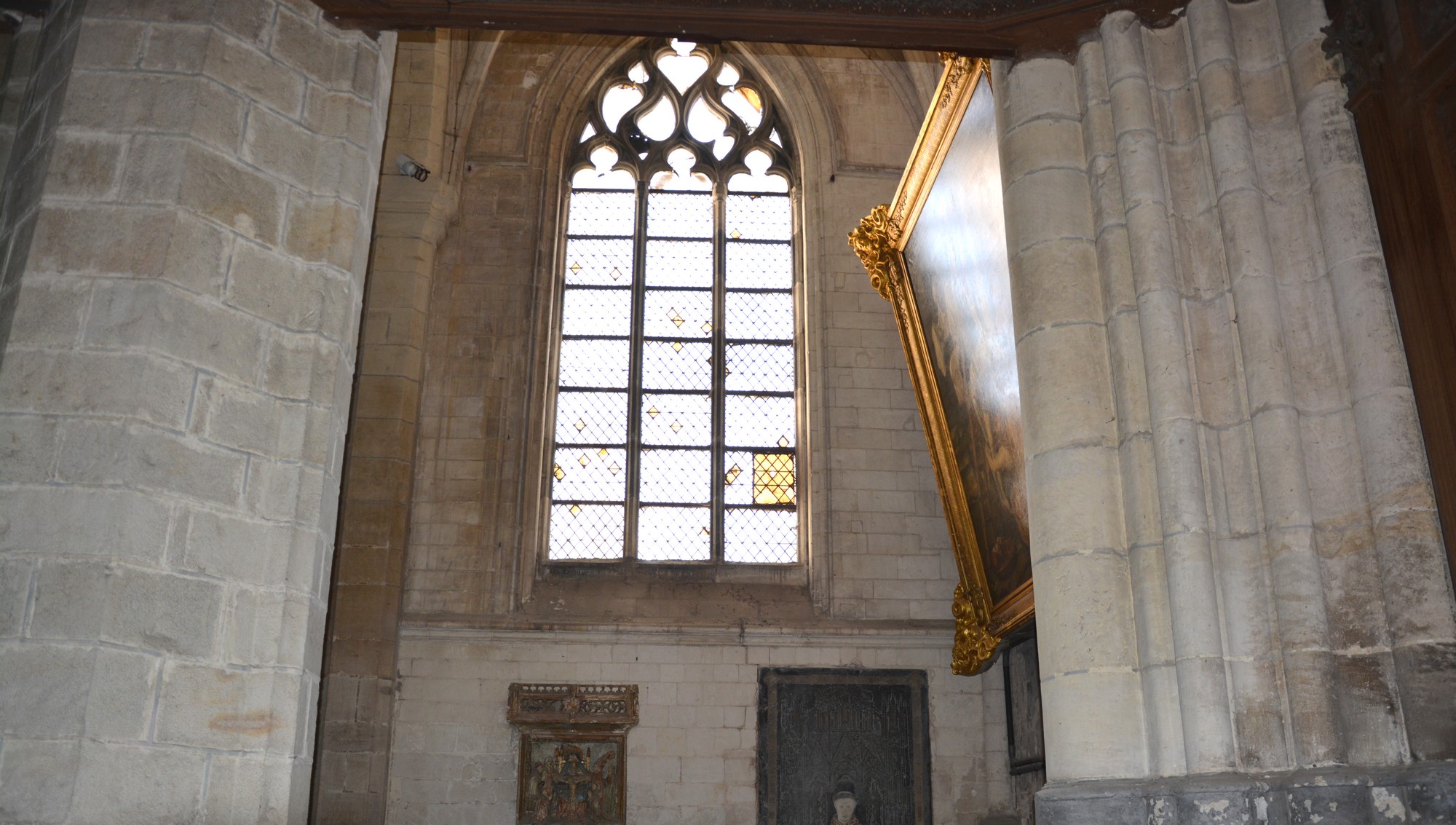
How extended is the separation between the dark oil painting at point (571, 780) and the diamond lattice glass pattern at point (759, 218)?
4.16 meters

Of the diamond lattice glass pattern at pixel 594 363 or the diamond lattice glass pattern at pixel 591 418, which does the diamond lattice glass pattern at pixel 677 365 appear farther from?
the diamond lattice glass pattern at pixel 591 418

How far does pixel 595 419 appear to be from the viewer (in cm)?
956

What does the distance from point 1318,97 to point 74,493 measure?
12.2 feet

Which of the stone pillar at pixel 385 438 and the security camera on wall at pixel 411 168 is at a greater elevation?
the security camera on wall at pixel 411 168

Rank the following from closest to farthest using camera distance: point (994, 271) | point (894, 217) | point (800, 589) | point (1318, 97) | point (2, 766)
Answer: point (2, 766)
point (1318, 97)
point (994, 271)
point (894, 217)
point (800, 589)

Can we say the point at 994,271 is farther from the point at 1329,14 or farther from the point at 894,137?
the point at 894,137

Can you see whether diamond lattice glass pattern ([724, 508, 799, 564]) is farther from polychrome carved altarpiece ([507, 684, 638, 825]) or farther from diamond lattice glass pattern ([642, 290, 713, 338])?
diamond lattice glass pattern ([642, 290, 713, 338])

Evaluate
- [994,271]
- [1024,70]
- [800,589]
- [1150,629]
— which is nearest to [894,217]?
[994,271]

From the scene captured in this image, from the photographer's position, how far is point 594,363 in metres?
9.73

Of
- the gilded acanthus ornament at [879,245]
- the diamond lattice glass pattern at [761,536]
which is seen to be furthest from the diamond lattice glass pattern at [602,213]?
the gilded acanthus ornament at [879,245]

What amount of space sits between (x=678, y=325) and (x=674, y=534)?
67.1 inches

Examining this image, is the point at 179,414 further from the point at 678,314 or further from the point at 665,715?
the point at 678,314

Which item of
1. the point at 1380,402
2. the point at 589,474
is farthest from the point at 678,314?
the point at 1380,402

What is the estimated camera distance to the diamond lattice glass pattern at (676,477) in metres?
9.38
